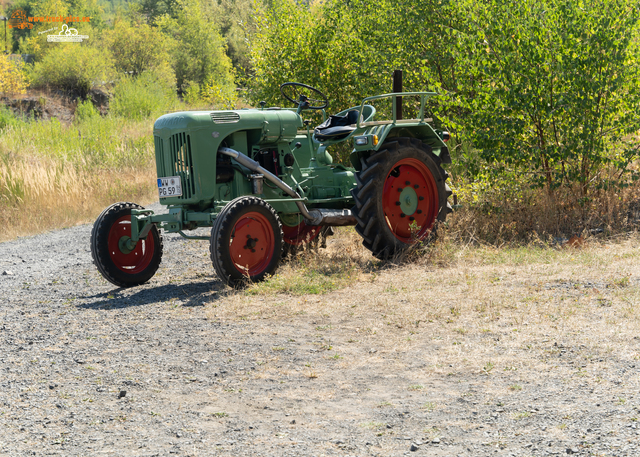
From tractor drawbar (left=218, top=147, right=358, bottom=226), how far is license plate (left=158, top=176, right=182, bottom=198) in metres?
0.52

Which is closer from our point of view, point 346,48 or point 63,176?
point 346,48

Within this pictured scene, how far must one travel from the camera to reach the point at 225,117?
Answer: 6820 mm

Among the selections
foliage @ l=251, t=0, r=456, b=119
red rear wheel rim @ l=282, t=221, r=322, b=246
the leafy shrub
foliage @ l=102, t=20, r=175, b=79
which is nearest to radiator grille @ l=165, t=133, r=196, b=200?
red rear wheel rim @ l=282, t=221, r=322, b=246

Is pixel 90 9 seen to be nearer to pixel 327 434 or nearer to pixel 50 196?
pixel 50 196

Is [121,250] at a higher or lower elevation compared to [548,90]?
lower

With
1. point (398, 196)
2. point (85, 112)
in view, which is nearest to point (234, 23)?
point (85, 112)

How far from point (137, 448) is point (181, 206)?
157 inches

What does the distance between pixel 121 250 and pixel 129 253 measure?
0.41 feet

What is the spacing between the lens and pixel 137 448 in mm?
3072

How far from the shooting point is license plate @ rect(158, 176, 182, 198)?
6.72 m

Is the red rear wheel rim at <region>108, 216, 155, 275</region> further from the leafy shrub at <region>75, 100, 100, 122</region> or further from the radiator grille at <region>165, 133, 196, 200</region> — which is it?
the leafy shrub at <region>75, 100, 100, 122</region>

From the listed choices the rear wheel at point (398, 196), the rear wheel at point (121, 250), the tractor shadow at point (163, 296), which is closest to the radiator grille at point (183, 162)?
the rear wheel at point (121, 250)

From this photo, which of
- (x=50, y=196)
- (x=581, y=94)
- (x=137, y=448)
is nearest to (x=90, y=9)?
(x=50, y=196)

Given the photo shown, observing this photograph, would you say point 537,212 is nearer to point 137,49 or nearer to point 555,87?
point 555,87
